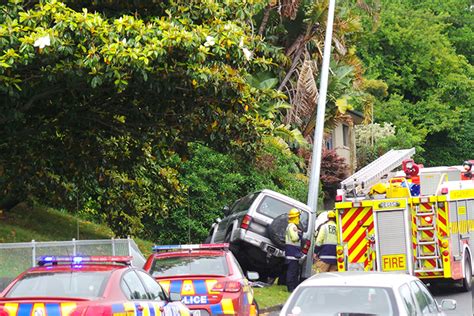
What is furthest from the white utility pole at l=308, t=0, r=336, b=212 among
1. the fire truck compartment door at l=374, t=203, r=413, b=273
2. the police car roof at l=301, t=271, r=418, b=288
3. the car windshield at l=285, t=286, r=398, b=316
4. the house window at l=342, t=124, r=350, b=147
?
the house window at l=342, t=124, r=350, b=147

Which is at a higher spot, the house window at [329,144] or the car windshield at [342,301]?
the house window at [329,144]

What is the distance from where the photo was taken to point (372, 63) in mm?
59500

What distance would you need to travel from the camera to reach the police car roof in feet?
31.9

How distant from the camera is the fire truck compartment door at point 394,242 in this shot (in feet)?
60.7

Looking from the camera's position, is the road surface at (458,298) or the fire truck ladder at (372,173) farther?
the fire truck ladder at (372,173)

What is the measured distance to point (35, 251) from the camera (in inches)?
671

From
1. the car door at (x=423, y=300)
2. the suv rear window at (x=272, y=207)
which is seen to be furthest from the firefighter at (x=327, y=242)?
the car door at (x=423, y=300)

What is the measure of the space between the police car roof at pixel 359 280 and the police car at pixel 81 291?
189 cm

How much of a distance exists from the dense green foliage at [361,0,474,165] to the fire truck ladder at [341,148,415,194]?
3625cm

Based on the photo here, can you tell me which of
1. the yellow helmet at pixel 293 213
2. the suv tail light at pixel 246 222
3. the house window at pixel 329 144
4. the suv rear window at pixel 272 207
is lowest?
the suv tail light at pixel 246 222

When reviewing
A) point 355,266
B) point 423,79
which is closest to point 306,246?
point 355,266

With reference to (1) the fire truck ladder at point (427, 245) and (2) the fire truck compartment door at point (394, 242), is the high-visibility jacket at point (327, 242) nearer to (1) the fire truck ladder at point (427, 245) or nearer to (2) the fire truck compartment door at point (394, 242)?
(2) the fire truck compartment door at point (394, 242)

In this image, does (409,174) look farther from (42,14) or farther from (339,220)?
(42,14)

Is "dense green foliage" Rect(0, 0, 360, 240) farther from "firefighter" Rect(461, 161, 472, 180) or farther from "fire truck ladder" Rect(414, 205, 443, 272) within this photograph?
"firefighter" Rect(461, 161, 472, 180)
